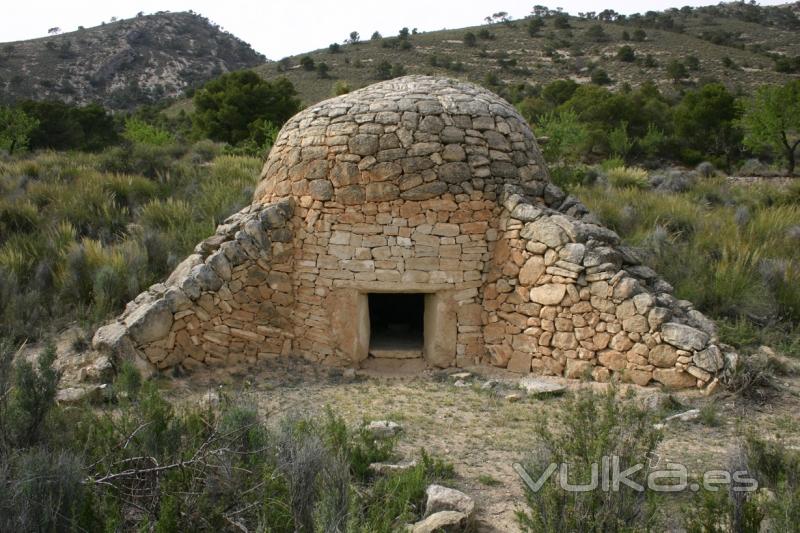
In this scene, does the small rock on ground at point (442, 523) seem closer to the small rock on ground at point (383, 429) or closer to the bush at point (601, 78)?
the small rock on ground at point (383, 429)

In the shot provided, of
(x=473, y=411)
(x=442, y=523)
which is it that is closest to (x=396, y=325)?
(x=473, y=411)

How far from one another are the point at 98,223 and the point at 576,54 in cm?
3068

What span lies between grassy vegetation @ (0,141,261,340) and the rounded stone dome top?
251 centimetres

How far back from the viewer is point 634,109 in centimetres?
2077

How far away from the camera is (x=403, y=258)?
5.91 metres

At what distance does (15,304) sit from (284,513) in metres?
5.91

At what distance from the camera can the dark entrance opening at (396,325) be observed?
6.44 m

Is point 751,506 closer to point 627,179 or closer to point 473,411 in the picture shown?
point 473,411

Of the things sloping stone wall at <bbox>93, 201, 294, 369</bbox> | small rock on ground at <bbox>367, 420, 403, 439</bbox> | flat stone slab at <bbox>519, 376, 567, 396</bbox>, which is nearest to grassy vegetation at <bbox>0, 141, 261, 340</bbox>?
sloping stone wall at <bbox>93, 201, 294, 369</bbox>

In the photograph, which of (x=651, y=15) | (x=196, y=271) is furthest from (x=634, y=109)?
(x=651, y=15)

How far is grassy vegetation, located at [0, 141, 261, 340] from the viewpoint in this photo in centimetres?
716

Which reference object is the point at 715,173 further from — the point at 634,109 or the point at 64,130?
the point at 64,130

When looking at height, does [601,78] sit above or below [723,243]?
above

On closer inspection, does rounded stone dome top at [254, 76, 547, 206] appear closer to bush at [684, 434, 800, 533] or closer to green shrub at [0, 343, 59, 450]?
green shrub at [0, 343, 59, 450]
